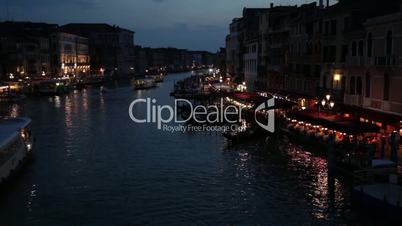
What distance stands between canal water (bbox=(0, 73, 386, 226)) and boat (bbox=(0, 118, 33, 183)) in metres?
0.57

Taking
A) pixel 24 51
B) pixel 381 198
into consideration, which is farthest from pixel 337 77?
pixel 24 51

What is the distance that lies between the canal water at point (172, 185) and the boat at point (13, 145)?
566mm

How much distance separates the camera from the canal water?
1714 cm

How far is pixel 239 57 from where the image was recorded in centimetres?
6681

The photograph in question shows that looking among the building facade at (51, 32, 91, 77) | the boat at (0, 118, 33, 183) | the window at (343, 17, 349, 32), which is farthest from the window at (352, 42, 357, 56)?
the building facade at (51, 32, 91, 77)

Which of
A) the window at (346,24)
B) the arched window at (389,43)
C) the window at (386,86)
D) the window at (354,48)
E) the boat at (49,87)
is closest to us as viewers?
the arched window at (389,43)

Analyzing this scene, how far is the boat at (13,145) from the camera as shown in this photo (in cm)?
2062

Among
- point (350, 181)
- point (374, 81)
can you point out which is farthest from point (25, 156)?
point (374, 81)

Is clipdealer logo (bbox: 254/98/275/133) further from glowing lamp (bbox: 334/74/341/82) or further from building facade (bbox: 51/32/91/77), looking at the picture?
building facade (bbox: 51/32/91/77)

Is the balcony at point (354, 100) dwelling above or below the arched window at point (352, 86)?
below

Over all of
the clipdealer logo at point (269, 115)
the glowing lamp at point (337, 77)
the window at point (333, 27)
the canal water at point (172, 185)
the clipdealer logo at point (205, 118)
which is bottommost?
the canal water at point (172, 185)

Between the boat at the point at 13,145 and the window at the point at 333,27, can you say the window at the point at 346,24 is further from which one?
the boat at the point at 13,145

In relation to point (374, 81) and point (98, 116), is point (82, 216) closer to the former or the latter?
point (374, 81)

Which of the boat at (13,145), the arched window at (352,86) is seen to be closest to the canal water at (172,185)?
the boat at (13,145)
